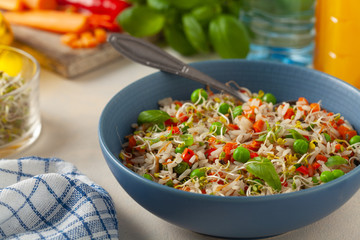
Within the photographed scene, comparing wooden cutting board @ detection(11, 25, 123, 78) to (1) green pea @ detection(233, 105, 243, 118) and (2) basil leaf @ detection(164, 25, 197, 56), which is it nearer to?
(2) basil leaf @ detection(164, 25, 197, 56)

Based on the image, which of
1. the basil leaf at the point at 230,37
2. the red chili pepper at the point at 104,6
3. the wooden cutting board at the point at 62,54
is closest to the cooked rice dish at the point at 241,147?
the basil leaf at the point at 230,37

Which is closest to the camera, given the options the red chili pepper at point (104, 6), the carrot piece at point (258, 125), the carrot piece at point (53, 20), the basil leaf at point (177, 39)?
the carrot piece at point (258, 125)

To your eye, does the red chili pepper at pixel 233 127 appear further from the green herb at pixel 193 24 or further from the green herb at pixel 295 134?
the green herb at pixel 193 24

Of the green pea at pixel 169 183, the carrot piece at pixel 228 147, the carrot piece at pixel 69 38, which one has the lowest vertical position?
the carrot piece at pixel 69 38

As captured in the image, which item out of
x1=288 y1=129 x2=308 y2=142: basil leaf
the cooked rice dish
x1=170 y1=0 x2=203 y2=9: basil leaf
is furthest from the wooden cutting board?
x1=288 y1=129 x2=308 y2=142: basil leaf

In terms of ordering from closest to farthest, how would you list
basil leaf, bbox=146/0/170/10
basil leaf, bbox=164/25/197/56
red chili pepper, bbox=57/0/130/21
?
basil leaf, bbox=146/0/170/10 → basil leaf, bbox=164/25/197/56 → red chili pepper, bbox=57/0/130/21

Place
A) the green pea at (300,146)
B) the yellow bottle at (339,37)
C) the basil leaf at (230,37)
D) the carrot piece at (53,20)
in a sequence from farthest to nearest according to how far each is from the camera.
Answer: the carrot piece at (53,20), the basil leaf at (230,37), the yellow bottle at (339,37), the green pea at (300,146)
